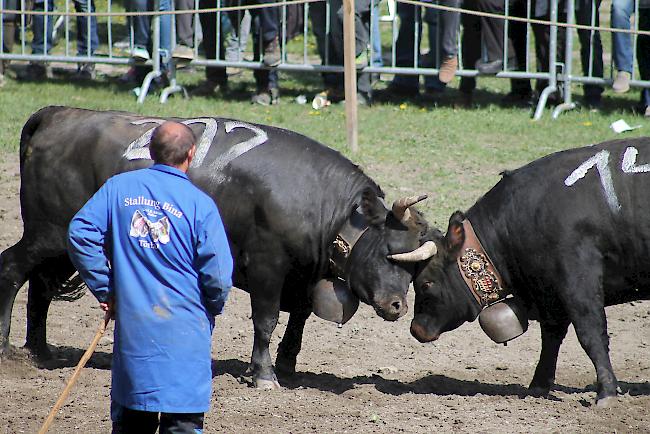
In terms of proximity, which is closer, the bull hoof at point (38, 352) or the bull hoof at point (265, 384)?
the bull hoof at point (265, 384)

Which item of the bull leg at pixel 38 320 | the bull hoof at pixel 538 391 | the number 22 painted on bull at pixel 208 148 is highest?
the number 22 painted on bull at pixel 208 148

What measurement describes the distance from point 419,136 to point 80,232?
736cm

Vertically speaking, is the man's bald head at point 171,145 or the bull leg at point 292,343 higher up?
the man's bald head at point 171,145

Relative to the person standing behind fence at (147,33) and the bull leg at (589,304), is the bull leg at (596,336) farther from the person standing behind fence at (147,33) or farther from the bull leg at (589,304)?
the person standing behind fence at (147,33)

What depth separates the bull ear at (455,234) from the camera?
7.02m

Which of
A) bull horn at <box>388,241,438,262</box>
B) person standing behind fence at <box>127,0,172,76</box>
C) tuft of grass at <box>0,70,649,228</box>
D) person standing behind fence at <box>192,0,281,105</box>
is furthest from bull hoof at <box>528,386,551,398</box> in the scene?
person standing behind fence at <box>127,0,172,76</box>

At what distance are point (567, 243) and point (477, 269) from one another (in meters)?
0.59

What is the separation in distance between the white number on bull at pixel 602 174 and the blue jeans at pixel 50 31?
850 cm

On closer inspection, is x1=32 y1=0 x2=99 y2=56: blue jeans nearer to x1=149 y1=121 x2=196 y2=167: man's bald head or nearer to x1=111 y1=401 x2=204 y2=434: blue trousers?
x1=149 y1=121 x2=196 y2=167: man's bald head

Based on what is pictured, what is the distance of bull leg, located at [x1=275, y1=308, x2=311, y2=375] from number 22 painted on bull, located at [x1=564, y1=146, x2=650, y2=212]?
6.01 feet

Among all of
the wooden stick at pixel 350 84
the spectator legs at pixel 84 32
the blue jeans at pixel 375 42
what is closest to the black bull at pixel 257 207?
the wooden stick at pixel 350 84

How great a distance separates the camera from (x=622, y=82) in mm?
12766

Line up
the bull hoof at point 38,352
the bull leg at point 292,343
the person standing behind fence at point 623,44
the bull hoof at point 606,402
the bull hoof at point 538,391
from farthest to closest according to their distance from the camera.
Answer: the person standing behind fence at point 623,44 → the bull hoof at point 38,352 → the bull leg at point 292,343 → the bull hoof at point 538,391 → the bull hoof at point 606,402

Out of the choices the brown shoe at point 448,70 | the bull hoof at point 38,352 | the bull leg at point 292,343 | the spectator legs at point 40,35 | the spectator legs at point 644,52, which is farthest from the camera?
the spectator legs at point 40,35
